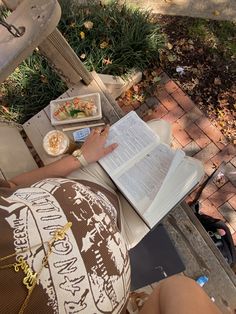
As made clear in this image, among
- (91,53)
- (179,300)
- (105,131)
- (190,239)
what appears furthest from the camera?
(91,53)

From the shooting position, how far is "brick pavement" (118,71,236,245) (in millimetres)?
2949

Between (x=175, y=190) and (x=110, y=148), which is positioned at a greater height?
(x=110, y=148)

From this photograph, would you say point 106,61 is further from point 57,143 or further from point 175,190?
point 175,190

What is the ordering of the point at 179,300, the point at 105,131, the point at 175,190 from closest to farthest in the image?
1. the point at 179,300
2. the point at 175,190
3. the point at 105,131

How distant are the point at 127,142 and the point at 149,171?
221mm

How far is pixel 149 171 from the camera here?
2242 millimetres

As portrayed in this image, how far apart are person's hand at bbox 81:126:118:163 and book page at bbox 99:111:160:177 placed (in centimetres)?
3

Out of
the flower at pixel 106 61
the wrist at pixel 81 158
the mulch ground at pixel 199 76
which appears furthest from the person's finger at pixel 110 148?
the flower at pixel 106 61

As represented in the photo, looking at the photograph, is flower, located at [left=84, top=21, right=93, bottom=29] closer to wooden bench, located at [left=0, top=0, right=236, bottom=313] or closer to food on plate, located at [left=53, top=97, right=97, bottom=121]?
wooden bench, located at [left=0, top=0, right=236, bottom=313]

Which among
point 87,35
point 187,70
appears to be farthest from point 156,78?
point 87,35

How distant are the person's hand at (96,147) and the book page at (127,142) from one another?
0.03 metres

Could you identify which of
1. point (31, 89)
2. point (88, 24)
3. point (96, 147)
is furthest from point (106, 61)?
point (96, 147)

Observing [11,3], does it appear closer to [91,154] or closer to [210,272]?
[91,154]

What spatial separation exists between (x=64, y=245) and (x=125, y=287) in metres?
0.30
